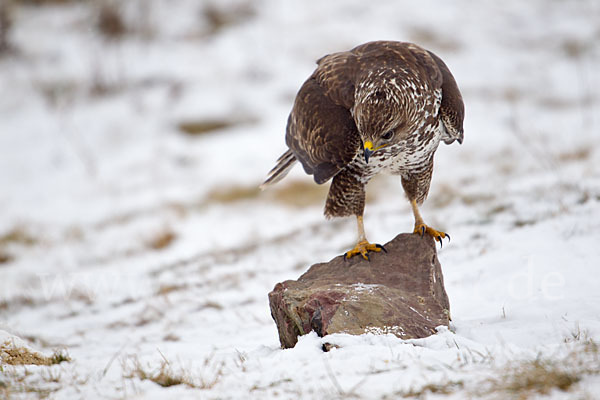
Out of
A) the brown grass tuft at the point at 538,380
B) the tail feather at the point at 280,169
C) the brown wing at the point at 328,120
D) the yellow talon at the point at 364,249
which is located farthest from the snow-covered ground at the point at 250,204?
the brown wing at the point at 328,120

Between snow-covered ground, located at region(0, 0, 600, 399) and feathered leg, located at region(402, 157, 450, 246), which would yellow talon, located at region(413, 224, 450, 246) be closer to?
feathered leg, located at region(402, 157, 450, 246)

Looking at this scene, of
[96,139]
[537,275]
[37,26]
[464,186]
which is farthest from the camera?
[37,26]

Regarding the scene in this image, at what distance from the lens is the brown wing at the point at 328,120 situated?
384 cm

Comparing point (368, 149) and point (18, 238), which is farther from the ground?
point (18, 238)

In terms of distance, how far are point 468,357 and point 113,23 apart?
1800 cm

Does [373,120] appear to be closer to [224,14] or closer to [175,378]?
[175,378]

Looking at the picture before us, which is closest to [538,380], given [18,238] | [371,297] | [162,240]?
[371,297]

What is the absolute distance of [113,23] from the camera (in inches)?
698

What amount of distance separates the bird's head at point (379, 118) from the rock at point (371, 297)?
84 centimetres

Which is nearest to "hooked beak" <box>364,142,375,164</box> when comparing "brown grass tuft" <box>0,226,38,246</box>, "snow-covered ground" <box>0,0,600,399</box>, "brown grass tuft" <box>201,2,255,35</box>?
"snow-covered ground" <box>0,0,600,399</box>

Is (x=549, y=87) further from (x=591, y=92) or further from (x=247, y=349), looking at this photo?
(x=247, y=349)

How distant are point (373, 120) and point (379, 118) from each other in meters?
0.04

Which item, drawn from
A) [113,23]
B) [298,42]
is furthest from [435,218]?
[113,23]

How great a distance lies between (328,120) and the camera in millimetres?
3959
